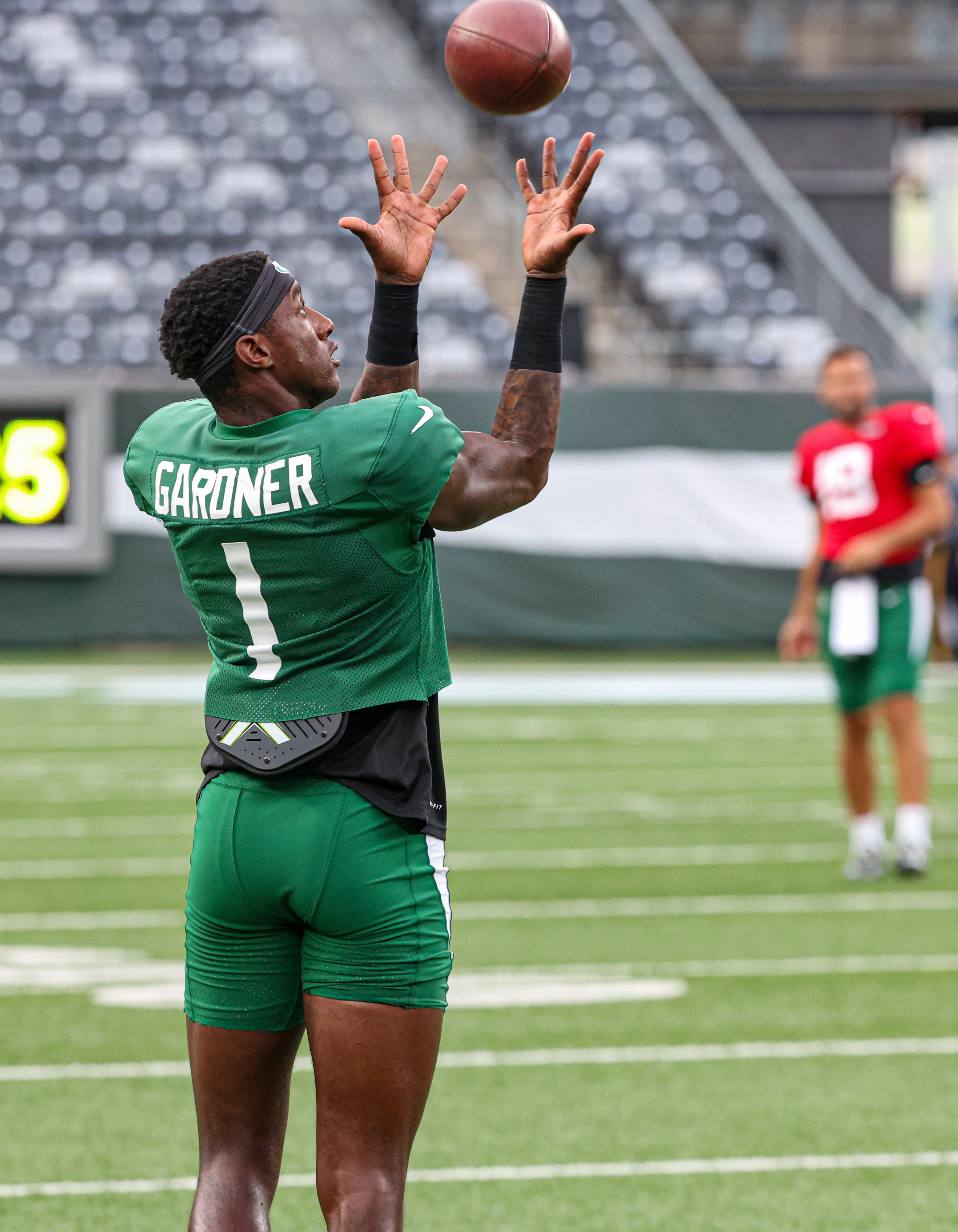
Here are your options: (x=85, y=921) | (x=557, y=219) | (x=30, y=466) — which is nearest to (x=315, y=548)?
(x=557, y=219)

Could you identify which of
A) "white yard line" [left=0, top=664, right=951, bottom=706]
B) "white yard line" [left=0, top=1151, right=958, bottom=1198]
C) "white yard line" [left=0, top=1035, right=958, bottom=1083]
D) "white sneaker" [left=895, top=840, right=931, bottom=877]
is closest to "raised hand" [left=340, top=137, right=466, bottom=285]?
"white yard line" [left=0, top=1151, right=958, bottom=1198]

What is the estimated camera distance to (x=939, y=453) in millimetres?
6777

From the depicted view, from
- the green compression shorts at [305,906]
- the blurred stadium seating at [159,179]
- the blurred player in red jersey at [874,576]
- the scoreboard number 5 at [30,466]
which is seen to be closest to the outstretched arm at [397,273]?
the green compression shorts at [305,906]

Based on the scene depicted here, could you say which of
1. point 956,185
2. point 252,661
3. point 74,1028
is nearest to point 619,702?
point 74,1028

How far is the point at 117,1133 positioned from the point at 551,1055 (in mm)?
1134

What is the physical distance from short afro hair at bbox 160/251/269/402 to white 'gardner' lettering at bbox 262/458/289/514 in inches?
5.9

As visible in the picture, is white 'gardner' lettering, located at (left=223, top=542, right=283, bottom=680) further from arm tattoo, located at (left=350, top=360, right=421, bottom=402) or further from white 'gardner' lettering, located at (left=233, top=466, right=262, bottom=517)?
arm tattoo, located at (left=350, top=360, right=421, bottom=402)

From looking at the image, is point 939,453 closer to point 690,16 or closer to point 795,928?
point 795,928

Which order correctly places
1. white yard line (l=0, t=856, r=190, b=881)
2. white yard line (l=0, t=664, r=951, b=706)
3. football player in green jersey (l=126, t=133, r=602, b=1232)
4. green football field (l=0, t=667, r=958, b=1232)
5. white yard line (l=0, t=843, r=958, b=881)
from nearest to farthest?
football player in green jersey (l=126, t=133, r=602, b=1232)
green football field (l=0, t=667, r=958, b=1232)
white yard line (l=0, t=856, r=190, b=881)
white yard line (l=0, t=843, r=958, b=881)
white yard line (l=0, t=664, r=951, b=706)

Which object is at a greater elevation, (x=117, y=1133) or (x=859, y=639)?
(x=859, y=639)

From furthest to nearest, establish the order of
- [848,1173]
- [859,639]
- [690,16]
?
[690,16], [859,639], [848,1173]

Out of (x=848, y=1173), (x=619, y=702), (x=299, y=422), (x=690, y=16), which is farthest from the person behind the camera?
(x=690, y=16)

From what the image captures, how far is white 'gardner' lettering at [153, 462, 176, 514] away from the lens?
254 cm

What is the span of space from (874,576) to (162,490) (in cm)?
454
